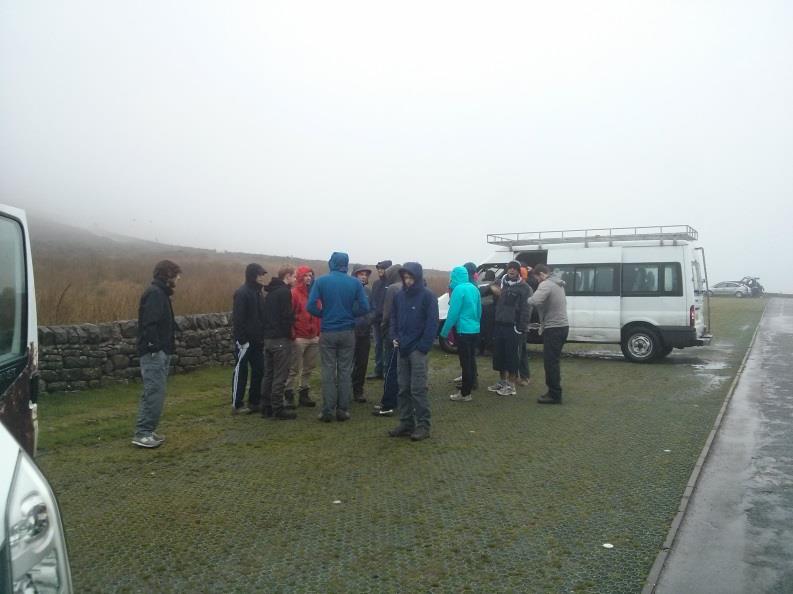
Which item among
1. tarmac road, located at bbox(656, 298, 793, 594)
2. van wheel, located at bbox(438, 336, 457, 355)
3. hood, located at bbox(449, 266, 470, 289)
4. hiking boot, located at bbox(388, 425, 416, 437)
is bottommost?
tarmac road, located at bbox(656, 298, 793, 594)

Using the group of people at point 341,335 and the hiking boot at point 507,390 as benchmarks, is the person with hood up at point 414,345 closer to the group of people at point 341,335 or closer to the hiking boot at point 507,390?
the group of people at point 341,335

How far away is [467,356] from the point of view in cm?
931

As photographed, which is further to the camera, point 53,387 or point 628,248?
point 628,248

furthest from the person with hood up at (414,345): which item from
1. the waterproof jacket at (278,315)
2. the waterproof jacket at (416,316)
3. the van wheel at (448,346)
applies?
the van wheel at (448,346)

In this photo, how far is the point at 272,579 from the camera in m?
3.93

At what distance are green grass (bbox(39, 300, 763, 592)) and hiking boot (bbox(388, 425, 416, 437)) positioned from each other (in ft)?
0.74

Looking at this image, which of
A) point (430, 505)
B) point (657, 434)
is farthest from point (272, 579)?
point (657, 434)

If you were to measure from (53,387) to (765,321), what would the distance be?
25.1 meters

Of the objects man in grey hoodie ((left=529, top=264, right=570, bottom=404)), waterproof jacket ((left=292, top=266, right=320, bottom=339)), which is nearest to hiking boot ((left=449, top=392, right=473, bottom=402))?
man in grey hoodie ((left=529, top=264, right=570, bottom=404))

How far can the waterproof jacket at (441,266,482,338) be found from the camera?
910 cm

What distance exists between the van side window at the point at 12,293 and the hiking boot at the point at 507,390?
7.32m

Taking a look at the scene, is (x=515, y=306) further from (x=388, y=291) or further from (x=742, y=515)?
(x=742, y=515)

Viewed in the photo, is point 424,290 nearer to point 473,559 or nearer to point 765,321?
point 473,559

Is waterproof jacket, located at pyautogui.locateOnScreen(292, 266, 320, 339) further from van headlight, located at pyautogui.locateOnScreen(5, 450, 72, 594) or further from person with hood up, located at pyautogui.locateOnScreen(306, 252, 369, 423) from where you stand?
van headlight, located at pyautogui.locateOnScreen(5, 450, 72, 594)
